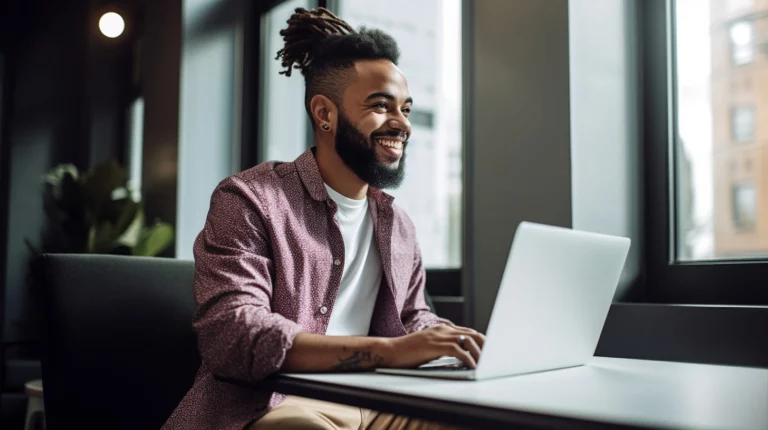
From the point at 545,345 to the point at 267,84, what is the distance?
2.56m

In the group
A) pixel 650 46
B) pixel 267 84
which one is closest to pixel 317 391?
pixel 650 46

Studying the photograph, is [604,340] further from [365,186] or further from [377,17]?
[377,17]

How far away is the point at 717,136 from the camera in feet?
A: 6.11

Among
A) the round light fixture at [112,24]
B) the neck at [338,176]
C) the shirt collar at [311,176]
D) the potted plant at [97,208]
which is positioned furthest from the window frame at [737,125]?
the round light fixture at [112,24]

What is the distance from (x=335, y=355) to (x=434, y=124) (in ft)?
5.56

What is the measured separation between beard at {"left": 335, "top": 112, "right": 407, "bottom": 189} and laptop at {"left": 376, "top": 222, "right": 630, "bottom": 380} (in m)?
0.54

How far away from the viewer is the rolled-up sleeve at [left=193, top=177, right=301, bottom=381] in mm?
1175

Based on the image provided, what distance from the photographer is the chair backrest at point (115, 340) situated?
145 cm

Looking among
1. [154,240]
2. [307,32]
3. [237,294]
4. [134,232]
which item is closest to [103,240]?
[134,232]

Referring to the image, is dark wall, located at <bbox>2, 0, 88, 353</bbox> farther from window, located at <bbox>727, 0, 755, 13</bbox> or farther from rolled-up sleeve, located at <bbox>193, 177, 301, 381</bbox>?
window, located at <bbox>727, 0, 755, 13</bbox>

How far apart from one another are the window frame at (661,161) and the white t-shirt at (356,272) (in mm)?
745

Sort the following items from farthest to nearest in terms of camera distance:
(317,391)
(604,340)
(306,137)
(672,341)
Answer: (306,137)
(604,340)
(672,341)
(317,391)

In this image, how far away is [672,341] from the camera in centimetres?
166

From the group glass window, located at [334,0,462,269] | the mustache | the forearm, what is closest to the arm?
the forearm
